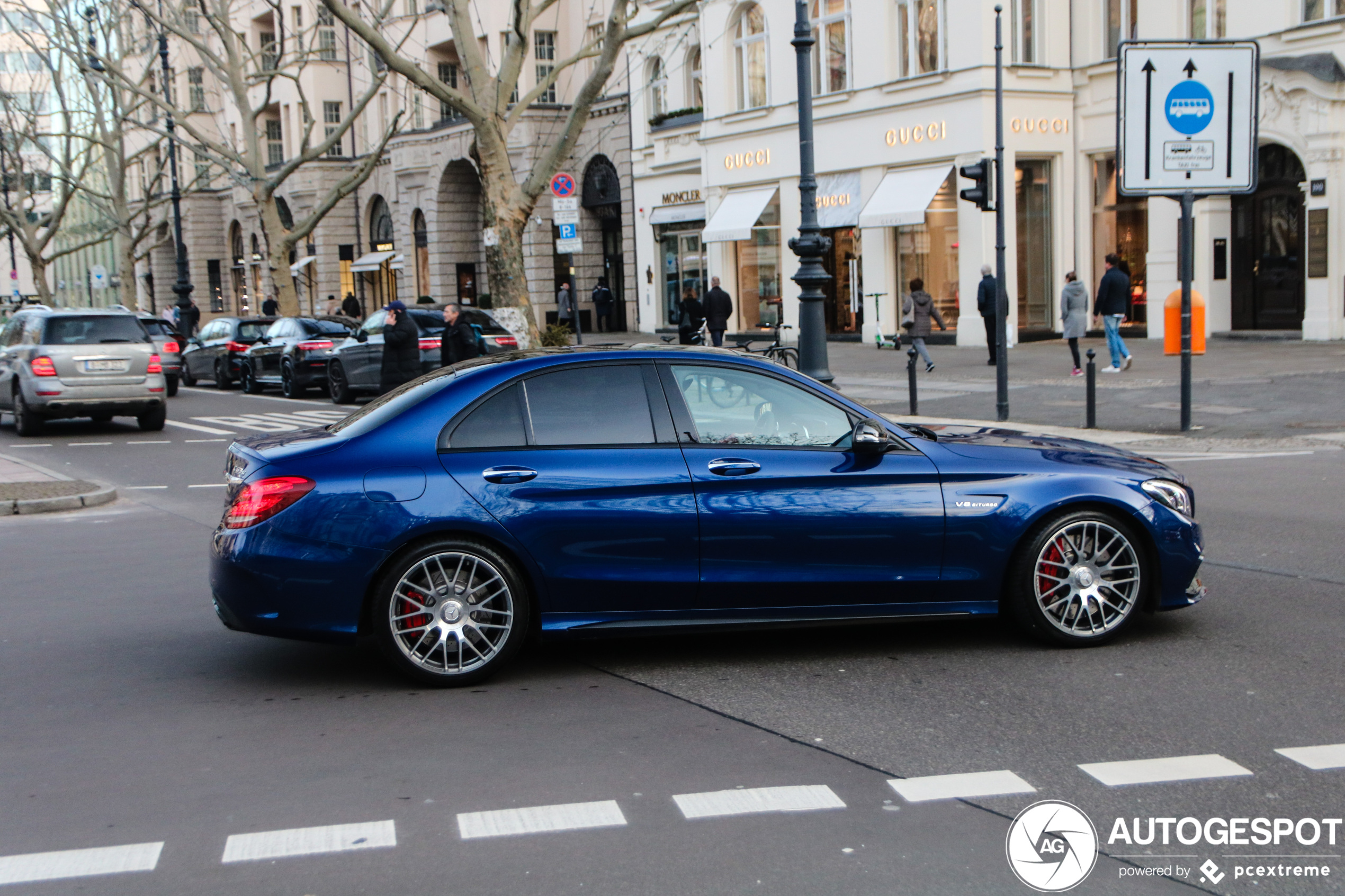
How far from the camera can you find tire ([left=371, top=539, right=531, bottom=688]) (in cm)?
584

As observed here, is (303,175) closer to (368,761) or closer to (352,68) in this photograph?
(352,68)

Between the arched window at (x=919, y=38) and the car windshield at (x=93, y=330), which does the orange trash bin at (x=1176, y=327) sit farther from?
the car windshield at (x=93, y=330)

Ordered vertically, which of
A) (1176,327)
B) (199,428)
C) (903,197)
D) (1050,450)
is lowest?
(199,428)

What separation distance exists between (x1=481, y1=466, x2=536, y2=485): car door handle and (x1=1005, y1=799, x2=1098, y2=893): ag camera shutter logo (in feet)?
8.37

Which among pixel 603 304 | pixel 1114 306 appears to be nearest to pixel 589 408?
pixel 1114 306

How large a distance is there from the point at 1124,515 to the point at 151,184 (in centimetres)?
4986

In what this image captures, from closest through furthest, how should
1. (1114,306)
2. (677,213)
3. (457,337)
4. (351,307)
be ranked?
(457,337) → (1114,306) → (677,213) → (351,307)

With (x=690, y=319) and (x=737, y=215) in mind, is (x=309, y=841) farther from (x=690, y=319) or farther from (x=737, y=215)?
(x=737, y=215)

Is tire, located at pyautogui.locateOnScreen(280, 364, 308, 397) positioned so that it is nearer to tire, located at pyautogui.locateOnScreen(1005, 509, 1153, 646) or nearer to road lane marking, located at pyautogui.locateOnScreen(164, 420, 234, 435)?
road lane marking, located at pyautogui.locateOnScreen(164, 420, 234, 435)

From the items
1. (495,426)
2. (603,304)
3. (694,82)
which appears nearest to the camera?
(495,426)

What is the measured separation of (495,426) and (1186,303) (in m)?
11.0

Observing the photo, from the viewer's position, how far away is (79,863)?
4117mm

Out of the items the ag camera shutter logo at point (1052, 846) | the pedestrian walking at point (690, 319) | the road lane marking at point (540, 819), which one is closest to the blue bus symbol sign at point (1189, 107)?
the ag camera shutter logo at point (1052, 846)

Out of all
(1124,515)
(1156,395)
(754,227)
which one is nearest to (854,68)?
(754,227)
